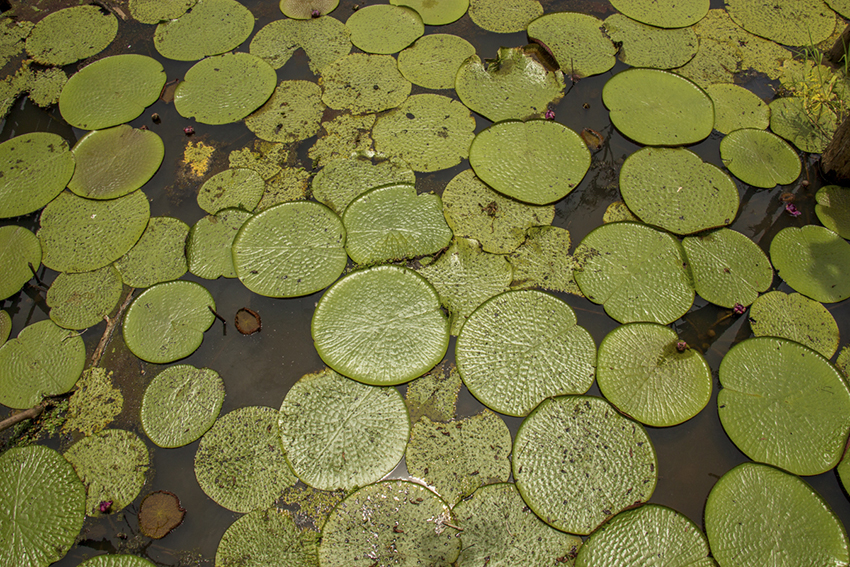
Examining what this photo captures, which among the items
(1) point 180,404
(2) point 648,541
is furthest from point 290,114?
(2) point 648,541

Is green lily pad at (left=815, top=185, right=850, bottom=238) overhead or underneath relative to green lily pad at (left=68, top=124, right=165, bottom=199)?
overhead

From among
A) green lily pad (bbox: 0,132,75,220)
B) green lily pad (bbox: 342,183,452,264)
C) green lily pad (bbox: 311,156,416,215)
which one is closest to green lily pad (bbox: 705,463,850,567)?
green lily pad (bbox: 342,183,452,264)

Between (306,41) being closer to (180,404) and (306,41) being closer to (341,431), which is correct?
(180,404)

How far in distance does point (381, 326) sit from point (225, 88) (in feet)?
7.89

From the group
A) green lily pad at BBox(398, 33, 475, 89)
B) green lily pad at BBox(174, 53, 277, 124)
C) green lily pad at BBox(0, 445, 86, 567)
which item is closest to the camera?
green lily pad at BBox(0, 445, 86, 567)

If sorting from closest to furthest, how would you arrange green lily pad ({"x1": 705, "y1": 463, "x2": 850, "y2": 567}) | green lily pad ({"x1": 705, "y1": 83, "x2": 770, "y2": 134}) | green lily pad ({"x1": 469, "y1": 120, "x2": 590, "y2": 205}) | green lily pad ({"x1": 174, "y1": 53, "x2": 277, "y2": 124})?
green lily pad ({"x1": 705, "y1": 463, "x2": 850, "y2": 567}) → green lily pad ({"x1": 469, "y1": 120, "x2": 590, "y2": 205}) → green lily pad ({"x1": 705, "y1": 83, "x2": 770, "y2": 134}) → green lily pad ({"x1": 174, "y1": 53, "x2": 277, "y2": 124})

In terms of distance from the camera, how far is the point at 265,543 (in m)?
2.18

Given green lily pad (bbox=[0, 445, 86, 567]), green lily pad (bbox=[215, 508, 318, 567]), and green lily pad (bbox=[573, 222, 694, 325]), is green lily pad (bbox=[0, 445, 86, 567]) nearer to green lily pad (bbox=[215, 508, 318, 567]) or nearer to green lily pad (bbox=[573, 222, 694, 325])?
green lily pad (bbox=[215, 508, 318, 567])

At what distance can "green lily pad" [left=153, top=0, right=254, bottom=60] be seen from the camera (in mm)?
3729

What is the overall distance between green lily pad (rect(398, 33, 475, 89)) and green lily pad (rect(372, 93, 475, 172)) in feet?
0.66

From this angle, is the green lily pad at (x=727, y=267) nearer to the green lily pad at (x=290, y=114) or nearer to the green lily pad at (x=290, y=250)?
the green lily pad at (x=290, y=250)

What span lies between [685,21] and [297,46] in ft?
10.9

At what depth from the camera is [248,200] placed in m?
3.03

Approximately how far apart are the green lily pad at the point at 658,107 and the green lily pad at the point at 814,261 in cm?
92
